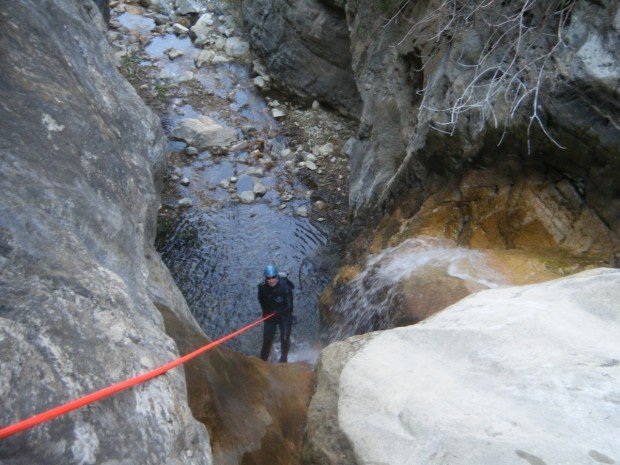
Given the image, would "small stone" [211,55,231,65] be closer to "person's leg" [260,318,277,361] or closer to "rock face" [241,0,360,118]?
"rock face" [241,0,360,118]

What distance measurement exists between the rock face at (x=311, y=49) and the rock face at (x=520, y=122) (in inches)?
129

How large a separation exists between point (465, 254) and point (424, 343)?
6.38 feet

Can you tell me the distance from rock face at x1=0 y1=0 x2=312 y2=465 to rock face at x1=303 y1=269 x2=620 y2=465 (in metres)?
0.75

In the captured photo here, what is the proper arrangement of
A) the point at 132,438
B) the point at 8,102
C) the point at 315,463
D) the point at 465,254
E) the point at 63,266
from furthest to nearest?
the point at 465,254, the point at 8,102, the point at 315,463, the point at 63,266, the point at 132,438

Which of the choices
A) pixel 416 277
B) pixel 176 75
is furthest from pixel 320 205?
pixel 176 75

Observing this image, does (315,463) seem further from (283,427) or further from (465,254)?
(465,254)

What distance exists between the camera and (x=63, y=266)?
99.6 inches

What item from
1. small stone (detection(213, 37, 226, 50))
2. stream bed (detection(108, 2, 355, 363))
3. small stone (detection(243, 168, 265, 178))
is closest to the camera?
stream bed (detection(108, 2, 355, 363))

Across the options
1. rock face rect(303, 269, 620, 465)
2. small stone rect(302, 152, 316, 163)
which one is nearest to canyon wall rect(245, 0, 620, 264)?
rock face rect(303, 269, 620, 465)

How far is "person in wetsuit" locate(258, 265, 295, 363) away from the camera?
5188mm

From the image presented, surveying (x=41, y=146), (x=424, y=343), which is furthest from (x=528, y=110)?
(x=41, y=146)

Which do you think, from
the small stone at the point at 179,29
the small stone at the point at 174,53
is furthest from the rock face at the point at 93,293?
the small stone at the point at 179,29

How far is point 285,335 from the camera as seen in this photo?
5781mm

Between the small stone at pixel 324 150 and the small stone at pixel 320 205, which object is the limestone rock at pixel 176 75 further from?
the small stone at pixel 320 205
